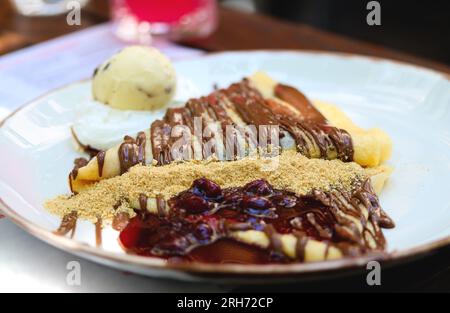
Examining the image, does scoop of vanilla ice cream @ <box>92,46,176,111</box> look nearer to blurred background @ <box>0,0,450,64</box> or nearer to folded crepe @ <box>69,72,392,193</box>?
folded crepe @ <box>69,72,392,193</box>

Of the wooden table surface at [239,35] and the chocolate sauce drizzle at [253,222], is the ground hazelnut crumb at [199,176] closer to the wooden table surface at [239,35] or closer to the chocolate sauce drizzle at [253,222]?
the chocolate sauce drizzle at [253,222]

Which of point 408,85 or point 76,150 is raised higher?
point 408,85

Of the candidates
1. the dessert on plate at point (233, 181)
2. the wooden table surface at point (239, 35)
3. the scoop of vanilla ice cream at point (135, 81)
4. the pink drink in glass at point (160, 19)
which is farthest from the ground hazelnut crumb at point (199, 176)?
the pink drink in glass at point (160, 19)

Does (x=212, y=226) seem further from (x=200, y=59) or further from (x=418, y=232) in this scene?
(x=200, y=59)

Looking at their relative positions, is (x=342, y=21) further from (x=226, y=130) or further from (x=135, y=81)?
(x=226, y=130)

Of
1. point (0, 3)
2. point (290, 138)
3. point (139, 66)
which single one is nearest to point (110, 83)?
point (139, 66)
